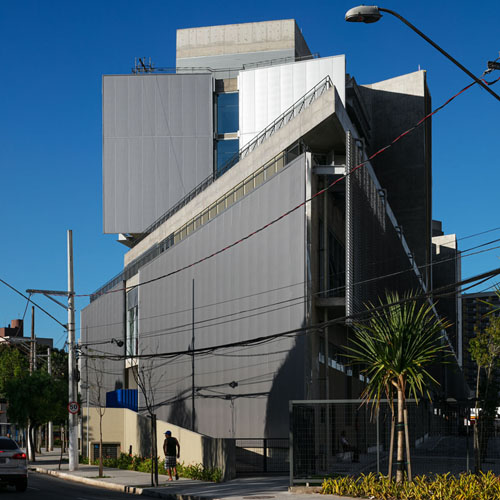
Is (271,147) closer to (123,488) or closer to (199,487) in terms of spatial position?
(123,488)

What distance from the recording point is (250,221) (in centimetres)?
3988

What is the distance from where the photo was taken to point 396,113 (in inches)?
3093

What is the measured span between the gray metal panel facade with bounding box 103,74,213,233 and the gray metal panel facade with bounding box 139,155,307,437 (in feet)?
81.6

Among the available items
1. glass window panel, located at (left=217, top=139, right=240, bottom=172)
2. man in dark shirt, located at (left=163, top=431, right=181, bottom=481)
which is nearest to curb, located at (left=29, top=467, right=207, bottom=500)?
man in dark shirt, located at (left=163, top=431, right=181, bottom=481)

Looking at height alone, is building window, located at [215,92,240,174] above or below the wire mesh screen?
above

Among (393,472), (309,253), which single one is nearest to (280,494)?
(393,472)

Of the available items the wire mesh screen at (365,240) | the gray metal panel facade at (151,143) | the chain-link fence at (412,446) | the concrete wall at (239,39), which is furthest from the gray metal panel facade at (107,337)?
the chain-link fence at (412,446)

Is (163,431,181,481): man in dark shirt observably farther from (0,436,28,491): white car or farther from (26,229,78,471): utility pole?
(26,229,78,471): utility pole

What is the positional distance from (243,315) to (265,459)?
1074 cm

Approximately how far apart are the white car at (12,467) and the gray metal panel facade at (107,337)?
35440 millimetres

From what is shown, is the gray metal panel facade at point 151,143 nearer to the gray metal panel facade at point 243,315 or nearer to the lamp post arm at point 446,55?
the gray metal panel facade at point 243,315

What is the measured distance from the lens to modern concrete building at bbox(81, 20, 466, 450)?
35906 millimetres

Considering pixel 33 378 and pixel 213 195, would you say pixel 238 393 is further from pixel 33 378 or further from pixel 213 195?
pixel 33 378

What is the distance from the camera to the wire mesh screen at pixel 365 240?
35.1m
